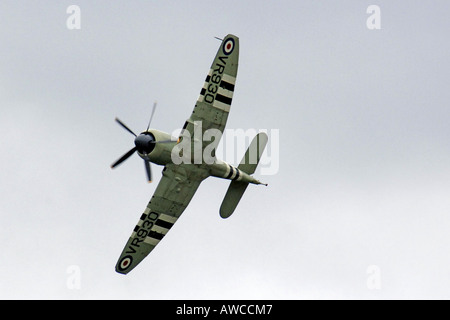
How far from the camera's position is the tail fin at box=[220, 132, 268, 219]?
165ft

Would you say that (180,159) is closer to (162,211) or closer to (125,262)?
(162,211)

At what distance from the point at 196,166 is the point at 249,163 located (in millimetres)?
3798

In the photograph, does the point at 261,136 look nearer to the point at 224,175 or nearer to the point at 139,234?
the point at 224,175

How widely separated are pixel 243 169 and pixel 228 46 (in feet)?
21.9

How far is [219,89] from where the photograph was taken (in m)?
48.1

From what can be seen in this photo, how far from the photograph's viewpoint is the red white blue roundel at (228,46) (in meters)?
48.2

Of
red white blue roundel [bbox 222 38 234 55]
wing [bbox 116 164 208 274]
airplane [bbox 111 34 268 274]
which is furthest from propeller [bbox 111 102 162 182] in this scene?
red white blue roundel [bbox 222 38 234 55]

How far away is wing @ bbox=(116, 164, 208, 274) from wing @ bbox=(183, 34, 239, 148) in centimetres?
213

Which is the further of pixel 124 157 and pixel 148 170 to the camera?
pixel 124 157

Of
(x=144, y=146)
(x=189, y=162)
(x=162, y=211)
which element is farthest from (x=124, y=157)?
(x=162, y=211)

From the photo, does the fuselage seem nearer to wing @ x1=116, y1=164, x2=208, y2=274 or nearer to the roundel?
wing @ x1=116, y1=164, x2=208, y2=274

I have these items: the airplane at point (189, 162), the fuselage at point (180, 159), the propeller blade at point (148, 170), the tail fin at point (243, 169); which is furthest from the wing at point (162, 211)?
the tail fin at point (243, 169)

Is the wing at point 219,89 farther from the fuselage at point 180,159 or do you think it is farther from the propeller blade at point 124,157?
the propeller blade at point 124,157

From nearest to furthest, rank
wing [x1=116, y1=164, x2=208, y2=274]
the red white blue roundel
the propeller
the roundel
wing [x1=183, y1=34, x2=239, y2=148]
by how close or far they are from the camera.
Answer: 1. the propeller
2. wing [x1=183, y1=34, x2=239, y2=148]
3. wing [x1=116, y1=164, x2=208, y2=274]
4. the red white blue roundel
5. the roundel
